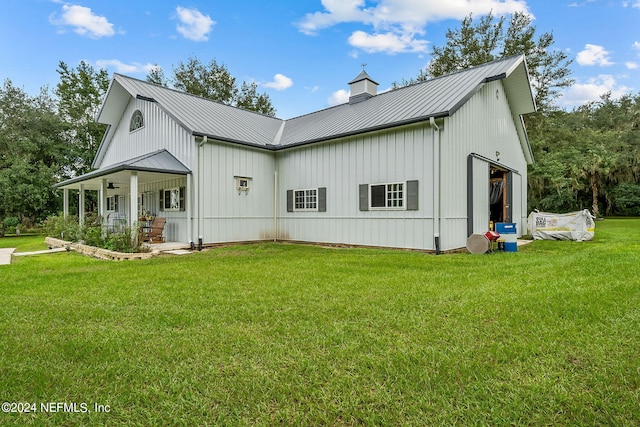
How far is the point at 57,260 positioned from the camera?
8.08 meters

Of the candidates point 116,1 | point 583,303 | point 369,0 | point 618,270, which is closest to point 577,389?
point 583,303

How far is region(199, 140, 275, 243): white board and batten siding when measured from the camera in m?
9.99

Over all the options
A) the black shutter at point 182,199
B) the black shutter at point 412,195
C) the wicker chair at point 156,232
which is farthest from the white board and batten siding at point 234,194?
the black shutter at point 412,195

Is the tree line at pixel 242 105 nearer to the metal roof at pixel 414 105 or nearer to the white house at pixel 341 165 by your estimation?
the white house at pixel 341 165

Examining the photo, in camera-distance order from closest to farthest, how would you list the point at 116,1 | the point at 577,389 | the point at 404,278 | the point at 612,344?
the point at 577,389, the point at 612,344, the point at 404,278, the point at 116,1

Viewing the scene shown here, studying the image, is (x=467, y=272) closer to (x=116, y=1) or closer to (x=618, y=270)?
(x=618, y=270)

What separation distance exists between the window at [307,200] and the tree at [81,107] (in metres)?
17.6

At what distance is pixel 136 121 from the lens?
12.9 meters

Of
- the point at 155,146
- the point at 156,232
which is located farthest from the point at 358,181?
the point at 155,146

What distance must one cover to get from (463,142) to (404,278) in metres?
5.52

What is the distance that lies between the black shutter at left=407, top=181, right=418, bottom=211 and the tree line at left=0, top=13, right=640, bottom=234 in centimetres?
1709

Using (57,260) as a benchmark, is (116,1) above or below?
above

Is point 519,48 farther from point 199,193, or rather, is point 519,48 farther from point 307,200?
point 199,193

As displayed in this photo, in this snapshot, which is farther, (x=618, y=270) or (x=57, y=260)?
(x=57, y=260)
